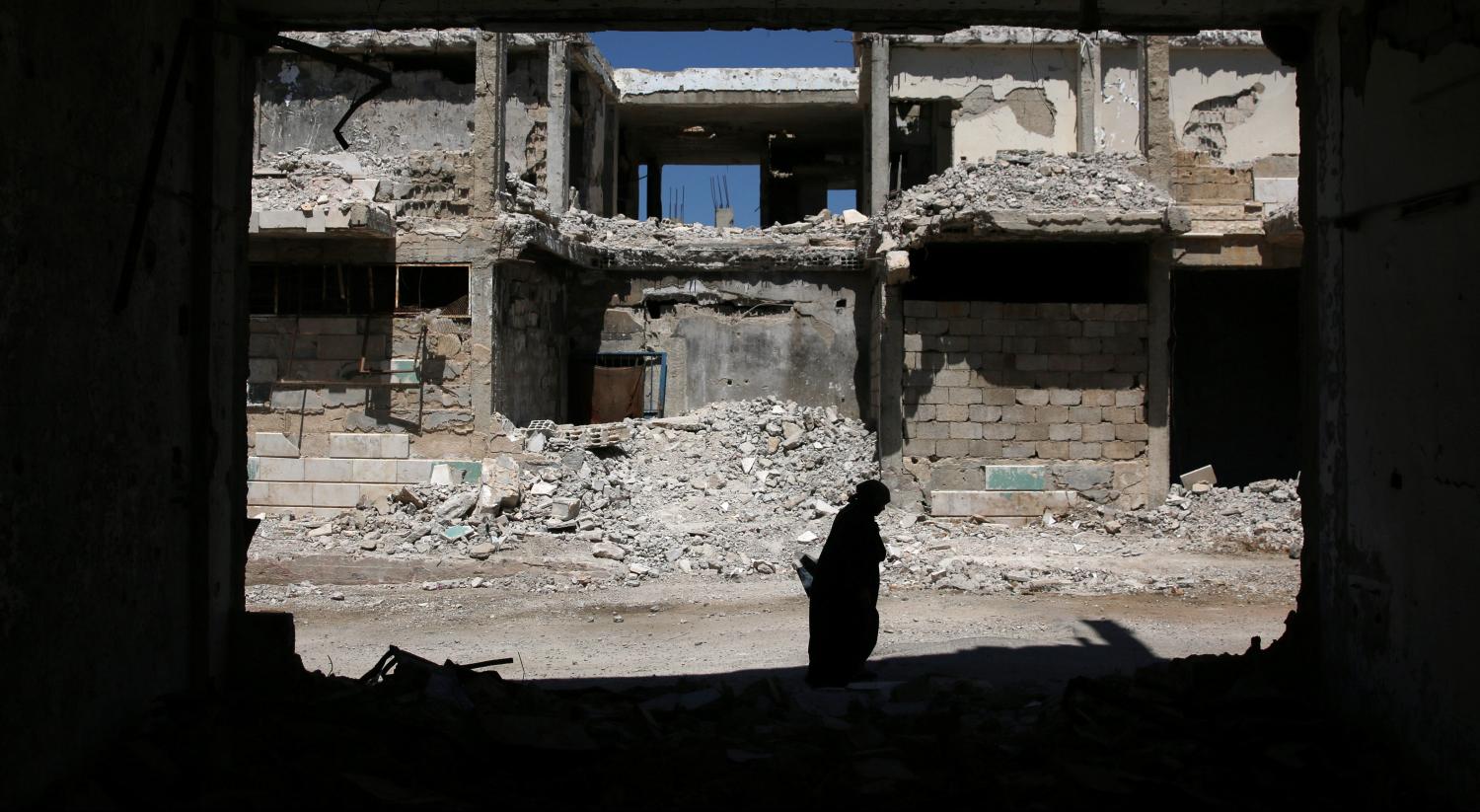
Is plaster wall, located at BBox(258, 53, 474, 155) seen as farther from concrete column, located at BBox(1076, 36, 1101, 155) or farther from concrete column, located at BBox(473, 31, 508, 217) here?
concrete column, located at BBox(1076, 36, 1101, 155)

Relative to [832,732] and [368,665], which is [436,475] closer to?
[368,665]

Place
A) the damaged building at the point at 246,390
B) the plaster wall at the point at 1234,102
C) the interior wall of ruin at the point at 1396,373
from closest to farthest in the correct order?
the damaged building at the point at 246,390
the interior wall of ruin at the point at 1396,373
the plaster wall at the point at 1234,102

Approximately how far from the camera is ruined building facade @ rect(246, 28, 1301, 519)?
13.5m

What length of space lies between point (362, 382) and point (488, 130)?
133 inches

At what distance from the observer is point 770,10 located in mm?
4566

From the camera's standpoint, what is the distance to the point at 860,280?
1652cm

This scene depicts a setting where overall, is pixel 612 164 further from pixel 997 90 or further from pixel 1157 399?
pixel 1157 399

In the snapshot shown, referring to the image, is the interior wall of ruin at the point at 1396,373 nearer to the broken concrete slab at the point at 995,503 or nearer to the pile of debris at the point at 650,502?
the pile of debris at the point at 650,502

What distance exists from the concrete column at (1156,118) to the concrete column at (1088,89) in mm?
3748

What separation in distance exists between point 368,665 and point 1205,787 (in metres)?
5.48

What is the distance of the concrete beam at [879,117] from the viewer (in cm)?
1883

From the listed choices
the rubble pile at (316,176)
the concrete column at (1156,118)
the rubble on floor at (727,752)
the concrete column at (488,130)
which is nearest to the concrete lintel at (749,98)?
the concrete column at (1156,118)

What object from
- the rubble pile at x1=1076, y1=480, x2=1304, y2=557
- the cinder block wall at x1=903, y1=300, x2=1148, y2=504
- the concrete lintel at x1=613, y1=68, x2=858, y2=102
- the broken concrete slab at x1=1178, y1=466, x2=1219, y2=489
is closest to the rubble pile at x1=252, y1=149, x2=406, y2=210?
the cinder block wall at x1=903, y1=300, x2=1148, y2=504

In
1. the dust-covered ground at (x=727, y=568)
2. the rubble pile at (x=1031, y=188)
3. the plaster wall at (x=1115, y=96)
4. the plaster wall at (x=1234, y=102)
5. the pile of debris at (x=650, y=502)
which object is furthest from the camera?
the plaster wall at (x=1115, y=96)
